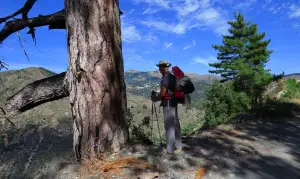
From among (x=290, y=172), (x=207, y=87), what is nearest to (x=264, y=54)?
(x=207, y=87)

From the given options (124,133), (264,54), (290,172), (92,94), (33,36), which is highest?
(264,54)

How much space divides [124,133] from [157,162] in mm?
784

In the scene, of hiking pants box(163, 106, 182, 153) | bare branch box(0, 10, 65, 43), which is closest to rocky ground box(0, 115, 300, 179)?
hiking pants box(163, 106, 182, 153)

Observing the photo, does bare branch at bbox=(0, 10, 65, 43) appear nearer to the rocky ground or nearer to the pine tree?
the rocky ground

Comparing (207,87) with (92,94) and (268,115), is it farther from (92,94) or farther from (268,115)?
(92,94)

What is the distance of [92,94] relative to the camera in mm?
4879

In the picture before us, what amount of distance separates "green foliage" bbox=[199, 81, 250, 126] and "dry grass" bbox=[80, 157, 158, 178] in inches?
929

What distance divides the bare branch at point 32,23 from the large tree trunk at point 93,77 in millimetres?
536

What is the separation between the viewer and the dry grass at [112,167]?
4.59 meters

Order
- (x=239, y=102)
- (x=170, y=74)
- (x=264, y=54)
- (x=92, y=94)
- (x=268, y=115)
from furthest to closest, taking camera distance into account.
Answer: (x=264, y=54) → (x=239, y=102) → (x=268, y=115) → (x=170, y=74) → (x=92, y=94)

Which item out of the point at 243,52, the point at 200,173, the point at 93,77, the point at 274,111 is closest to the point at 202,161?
the point at 200,173

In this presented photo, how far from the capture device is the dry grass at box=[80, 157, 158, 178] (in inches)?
181

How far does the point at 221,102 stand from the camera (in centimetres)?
2989

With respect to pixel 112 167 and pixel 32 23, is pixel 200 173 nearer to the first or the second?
pixel 112 167
